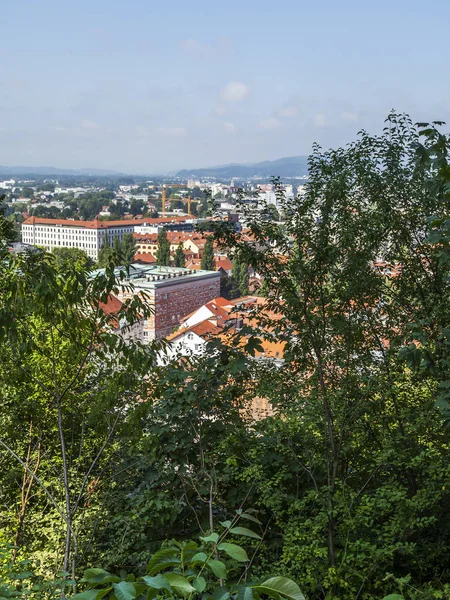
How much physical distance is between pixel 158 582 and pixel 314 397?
119 inches

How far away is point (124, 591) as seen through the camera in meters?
1.00

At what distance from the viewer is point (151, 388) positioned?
4.30 meters

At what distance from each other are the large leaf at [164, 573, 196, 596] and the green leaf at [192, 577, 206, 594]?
0.06 ft

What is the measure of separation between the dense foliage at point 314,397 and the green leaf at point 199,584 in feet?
8.45

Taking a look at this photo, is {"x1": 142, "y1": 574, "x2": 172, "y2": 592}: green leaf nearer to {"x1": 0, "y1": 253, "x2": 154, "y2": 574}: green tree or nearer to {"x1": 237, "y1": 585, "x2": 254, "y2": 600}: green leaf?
{"x1": 237, "y1": 585, "x2": 254, "y2": 600}: green leaf

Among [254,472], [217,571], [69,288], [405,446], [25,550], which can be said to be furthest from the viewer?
[25,550]

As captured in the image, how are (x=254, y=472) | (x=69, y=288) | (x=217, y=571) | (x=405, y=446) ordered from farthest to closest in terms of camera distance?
(x=405, y=446) < (x=254, y=472) < (x=69, y=288) < (x=217, y=571)

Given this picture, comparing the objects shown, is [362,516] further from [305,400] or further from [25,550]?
[25,550]

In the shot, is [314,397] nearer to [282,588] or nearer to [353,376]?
[353,376]

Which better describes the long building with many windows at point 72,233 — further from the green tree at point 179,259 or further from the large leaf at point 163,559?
the large leaf at point 163,559

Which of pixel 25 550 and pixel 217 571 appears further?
pixel 25 550

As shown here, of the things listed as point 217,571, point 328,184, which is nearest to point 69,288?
point 328,184

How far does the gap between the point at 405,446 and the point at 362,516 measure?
2.20 feet

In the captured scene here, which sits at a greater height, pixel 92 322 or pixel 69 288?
pixel 69 288
